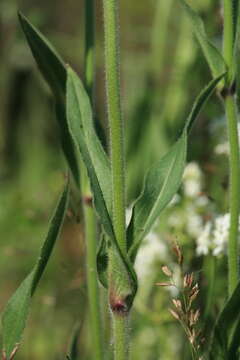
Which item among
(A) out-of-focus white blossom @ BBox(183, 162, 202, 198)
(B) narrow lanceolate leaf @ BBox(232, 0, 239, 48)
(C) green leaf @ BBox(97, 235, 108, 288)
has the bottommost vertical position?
(A) out-of-focus white blossom @ BBox(183, 162, 202, 198)

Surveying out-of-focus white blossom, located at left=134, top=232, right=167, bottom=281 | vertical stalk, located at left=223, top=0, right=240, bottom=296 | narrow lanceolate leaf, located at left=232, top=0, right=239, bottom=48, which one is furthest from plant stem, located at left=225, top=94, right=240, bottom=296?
out-of-focus white blossom, located at left=134, top=232, right=167, bottom=281

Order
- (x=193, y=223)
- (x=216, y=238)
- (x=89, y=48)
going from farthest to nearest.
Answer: (x=193, y=223) < (x=216, y=238) < (x=89, y=48)

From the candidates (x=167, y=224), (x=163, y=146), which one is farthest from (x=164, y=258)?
(x=163, y=146)

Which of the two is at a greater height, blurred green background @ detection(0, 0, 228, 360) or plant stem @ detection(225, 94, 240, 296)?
plant stem @ detection(225, 94, 240, 296)

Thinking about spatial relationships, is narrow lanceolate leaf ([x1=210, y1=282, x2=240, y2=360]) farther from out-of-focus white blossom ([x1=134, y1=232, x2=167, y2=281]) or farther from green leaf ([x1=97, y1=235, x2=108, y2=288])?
out-of-focus white blossom ([x1=134, y1=232, x2=167, y2=281])

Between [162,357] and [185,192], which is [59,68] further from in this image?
[162,357]

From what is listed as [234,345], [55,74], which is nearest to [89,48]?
[55,74]

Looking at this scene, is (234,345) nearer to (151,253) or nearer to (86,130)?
(86,130)

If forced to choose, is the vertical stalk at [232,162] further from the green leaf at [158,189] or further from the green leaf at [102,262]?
the green leaf at [102,262]

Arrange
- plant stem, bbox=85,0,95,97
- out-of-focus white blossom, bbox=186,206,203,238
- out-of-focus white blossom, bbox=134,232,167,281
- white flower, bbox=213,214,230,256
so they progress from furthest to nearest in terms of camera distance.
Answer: out-of-focus white blossom, bbox=134,232,167,281 → out-of-focus white blossom, bbox=186,206,203,238 → white flower, bbox=213,214,230,256 → plant stem, bbox=85,0,95,97
